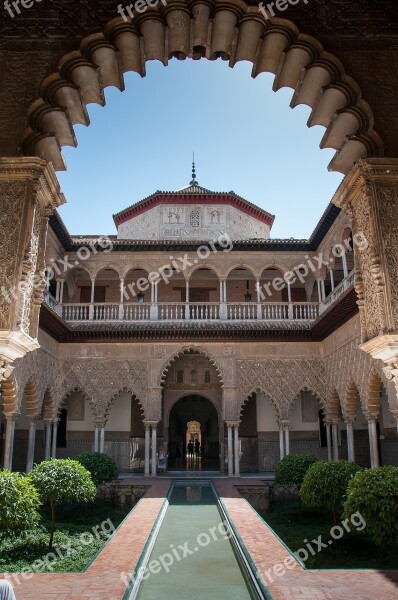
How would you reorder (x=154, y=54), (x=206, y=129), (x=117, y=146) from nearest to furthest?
1. (x=154, y=54)
2. (x=117, y=146)
3. (x=206, y=129)

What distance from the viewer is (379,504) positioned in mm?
6527

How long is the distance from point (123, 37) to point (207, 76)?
8.90 feet

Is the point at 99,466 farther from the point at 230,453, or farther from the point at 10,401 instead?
the point at 230,453

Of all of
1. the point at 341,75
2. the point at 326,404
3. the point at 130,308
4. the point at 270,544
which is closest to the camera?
the point at 341,75

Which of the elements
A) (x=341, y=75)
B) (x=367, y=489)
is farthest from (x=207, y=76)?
(x=367, y=489)

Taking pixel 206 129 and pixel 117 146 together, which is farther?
pixel 206 129

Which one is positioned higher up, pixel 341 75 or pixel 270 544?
pixel 341 75

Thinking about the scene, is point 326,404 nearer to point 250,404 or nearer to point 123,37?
point 250,404

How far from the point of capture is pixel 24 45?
221 inches

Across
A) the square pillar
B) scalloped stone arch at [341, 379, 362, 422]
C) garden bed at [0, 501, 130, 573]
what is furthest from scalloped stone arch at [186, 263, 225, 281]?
the square pillar

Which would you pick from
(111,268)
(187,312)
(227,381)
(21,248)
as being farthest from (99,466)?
(21,248)

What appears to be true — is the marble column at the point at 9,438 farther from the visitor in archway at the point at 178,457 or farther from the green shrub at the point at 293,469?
the visitor in archway at the point at 178,457

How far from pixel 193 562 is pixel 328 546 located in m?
2.67

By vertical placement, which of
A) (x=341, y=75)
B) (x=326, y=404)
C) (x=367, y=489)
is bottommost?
(x=367, y=489)
